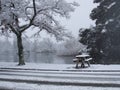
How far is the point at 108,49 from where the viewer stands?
30797 millimetres

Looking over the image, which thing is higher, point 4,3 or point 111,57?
point 4,3

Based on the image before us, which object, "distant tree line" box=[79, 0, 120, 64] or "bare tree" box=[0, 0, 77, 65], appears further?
"distant tree line" box=[79, 0, 120, 64]

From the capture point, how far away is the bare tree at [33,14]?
913 inches

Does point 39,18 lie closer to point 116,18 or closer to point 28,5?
point 28,5

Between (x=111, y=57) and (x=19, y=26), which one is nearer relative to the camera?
(x=19, y=26)

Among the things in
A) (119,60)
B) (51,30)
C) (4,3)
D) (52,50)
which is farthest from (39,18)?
(52,50)

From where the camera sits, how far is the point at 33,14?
84.4ft

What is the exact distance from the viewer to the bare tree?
2319cm

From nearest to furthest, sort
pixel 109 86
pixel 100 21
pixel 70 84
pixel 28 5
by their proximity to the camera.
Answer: pixel 109 86, pixel 70 84, pixel 28 5, pixel 100 21

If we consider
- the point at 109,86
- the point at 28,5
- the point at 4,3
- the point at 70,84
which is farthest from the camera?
the point at 28,5

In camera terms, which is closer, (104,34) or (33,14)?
→ (33,14)

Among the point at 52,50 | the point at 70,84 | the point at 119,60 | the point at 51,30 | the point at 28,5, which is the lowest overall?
the point at 52,50

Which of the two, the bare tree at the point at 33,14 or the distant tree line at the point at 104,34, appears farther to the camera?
the distant tree line at the point at 104,34

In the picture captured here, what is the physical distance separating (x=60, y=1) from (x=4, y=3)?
5126 millimetres
